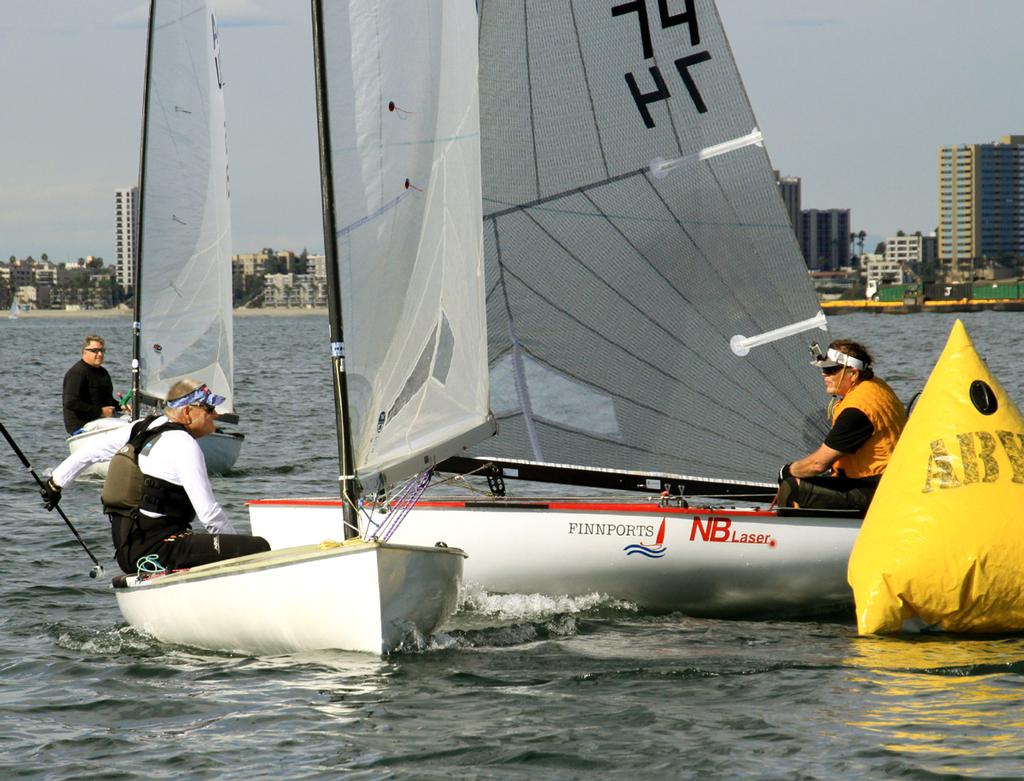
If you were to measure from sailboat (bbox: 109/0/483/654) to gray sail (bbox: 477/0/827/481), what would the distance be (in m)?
1.82

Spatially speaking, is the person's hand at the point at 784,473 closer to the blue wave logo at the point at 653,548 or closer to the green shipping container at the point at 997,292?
the blue wave logo at the point at 653,548

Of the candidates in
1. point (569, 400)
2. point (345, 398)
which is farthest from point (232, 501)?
point (345, 398)

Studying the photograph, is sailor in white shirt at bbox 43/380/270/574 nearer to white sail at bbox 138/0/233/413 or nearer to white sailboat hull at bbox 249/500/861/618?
white sailboat hull at bbox 249/500/861/618

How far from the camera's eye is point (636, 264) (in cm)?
941

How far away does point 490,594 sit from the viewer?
845cm

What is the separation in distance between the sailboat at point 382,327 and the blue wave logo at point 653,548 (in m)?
1.27

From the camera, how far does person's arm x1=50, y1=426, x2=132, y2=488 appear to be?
7.24 metres

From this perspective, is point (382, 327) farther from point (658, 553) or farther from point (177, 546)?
point (658, 553)

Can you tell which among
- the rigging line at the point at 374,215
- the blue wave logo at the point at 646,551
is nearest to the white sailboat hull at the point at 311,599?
the rigging line at the point at 374,215

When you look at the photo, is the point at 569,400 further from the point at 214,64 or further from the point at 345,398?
the point at 214,64

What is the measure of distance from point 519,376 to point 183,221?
893 centimetres

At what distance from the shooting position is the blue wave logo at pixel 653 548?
827cm

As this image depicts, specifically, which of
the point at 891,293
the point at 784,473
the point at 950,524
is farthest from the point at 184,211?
the point at 891,293

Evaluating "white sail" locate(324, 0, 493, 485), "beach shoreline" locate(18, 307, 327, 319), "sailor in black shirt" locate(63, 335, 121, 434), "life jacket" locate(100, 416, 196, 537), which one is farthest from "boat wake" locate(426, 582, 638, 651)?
"beach shoreline" locate(18, 307, 327, 319)
